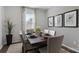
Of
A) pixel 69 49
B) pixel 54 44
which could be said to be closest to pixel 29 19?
pixel 54 44

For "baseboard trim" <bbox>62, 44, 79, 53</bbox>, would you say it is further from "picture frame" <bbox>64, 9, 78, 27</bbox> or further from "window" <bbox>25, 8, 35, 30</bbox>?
"window" <bbox>25, 8, 35, 30</bbox>

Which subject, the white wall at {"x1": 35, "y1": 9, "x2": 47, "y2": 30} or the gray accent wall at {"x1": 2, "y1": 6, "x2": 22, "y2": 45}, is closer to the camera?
Result: the gray accent wall at {"x1": 2, "y1": 6, "x2": 22, "y2": 45}

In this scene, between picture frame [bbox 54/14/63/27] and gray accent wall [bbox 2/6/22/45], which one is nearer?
gray accent wall [bbox 2/6/22/45]

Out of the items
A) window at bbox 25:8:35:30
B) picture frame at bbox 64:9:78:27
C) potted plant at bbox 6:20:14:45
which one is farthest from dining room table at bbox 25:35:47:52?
picture frame at bbox 64:9:78:27

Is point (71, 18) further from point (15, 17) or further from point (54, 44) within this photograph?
point (15, 17)

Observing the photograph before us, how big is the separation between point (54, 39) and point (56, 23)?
346 millimetres

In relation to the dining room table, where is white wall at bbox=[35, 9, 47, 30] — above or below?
above

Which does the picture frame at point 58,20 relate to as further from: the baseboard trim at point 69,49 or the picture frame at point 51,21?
the baseboard trim at point 69,49

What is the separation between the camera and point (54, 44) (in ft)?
5.82

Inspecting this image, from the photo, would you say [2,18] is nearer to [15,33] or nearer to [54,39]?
A: [15,33]

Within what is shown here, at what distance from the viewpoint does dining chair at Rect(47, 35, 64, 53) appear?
5.61 ft

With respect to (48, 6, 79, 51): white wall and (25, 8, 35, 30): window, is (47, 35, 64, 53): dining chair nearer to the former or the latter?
(48, 6, 79, 51): white wall

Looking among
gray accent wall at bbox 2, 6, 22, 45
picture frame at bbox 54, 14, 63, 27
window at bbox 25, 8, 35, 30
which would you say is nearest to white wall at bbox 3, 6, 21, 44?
gray accent wall at bbox 2, 6, 22, 45
